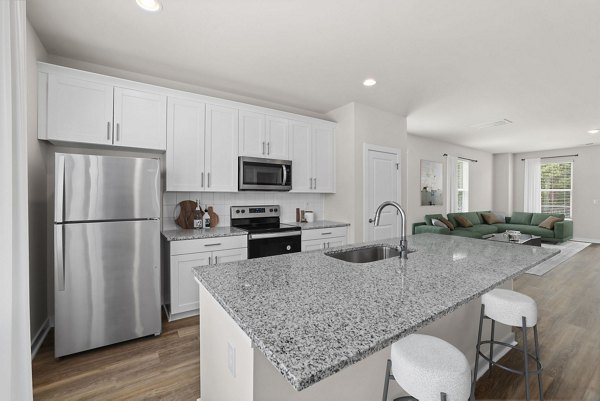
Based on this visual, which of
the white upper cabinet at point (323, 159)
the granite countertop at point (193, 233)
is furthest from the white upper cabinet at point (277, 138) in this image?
the granite countertop at point (193, 233)

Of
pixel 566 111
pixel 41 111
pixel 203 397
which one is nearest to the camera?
pixel 203 397

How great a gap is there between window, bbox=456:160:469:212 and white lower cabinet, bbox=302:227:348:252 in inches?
196

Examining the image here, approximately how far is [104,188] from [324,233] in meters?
2.44

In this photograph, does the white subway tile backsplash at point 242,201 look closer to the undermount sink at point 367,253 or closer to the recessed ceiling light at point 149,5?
the recessed ceiling light at point 149,5

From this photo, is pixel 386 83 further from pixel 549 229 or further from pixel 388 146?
pixel 549 229

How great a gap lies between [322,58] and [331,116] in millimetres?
1689

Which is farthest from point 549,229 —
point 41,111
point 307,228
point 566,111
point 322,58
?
point 41,111

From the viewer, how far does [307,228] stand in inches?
139

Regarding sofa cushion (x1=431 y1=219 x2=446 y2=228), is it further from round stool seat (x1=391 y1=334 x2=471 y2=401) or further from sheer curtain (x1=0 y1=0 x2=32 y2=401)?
sheer curtain (x1=0 y1=0 x2=32 y2=401)

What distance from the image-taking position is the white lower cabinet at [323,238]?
352cm

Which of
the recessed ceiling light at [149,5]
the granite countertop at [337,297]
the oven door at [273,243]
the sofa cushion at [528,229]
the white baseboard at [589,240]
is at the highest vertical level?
the recessed ceiling light at [149,5]

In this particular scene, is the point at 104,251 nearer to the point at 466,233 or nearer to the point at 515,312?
the point at 515,312

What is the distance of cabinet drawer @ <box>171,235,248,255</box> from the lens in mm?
2750

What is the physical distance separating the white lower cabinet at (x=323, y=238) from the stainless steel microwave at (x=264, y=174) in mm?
675
